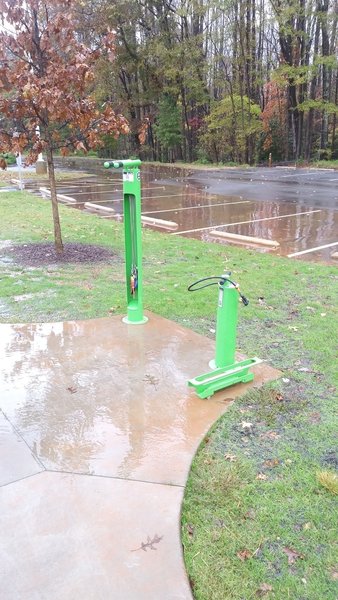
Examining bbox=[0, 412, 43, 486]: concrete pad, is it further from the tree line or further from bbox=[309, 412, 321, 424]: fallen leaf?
the tree line

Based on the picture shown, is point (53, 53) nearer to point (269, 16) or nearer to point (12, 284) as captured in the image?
point (12, 284)

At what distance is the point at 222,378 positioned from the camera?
359cm

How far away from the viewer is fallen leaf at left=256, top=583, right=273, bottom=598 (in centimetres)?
205

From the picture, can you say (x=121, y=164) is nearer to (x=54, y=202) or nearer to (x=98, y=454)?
(x=98, y=454)

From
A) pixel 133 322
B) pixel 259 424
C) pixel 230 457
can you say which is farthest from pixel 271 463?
pixel 133 322

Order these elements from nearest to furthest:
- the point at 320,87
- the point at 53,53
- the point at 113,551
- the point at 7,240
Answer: the point at 113,551, the point at 53,53, the point at 7,240, the point at 320,87

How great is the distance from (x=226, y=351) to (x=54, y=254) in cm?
457

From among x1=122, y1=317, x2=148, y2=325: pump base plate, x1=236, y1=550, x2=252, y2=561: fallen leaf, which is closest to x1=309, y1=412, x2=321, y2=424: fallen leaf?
x1=236, y1=550, x2=252, y2=561: fallen leaf

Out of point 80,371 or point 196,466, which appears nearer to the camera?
point 196,466

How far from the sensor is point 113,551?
2.18 meters

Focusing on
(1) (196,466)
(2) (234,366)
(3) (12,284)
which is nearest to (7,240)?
(3) (12,284)

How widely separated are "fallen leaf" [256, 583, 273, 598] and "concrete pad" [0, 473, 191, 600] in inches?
12.0

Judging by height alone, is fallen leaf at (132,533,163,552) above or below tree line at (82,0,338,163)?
below

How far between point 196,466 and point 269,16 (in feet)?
105
